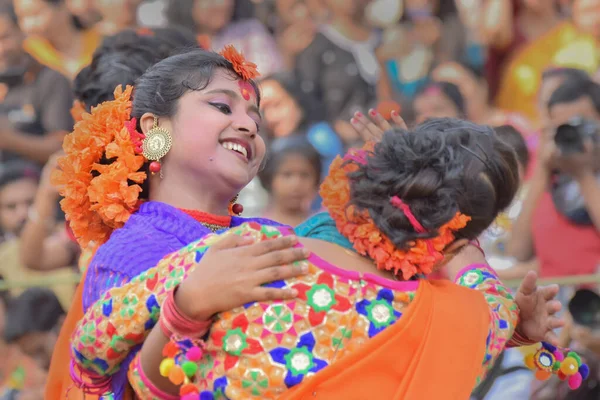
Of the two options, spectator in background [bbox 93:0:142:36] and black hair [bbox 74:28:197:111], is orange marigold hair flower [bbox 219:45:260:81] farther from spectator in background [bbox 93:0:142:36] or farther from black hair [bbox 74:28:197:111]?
spectator in background [bbox 93:0:142:36]

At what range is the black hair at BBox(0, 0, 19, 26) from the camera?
6422mm

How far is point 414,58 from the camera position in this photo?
625 cm

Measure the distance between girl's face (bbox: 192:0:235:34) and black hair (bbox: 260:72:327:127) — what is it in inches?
28.4

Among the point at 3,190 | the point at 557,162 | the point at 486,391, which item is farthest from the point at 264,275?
the point at 3,190

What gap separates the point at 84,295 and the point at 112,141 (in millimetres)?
389

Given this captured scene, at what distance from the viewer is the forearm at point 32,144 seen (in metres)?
5.74

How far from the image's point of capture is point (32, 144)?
579 cm

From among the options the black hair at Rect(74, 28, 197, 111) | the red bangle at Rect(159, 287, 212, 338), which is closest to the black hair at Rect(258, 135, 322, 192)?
the black hair at Rect(74, 28, 197, 111)

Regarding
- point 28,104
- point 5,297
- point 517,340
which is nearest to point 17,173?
point 28,104

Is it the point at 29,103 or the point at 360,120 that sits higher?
the point at 360,120

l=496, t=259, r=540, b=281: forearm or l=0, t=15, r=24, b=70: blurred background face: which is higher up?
l=496, t=259, r=540, b=281: forearm

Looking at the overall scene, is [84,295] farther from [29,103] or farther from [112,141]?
[29,103]

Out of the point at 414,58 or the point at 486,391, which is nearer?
the point at 486,391

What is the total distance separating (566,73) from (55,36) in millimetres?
3138
